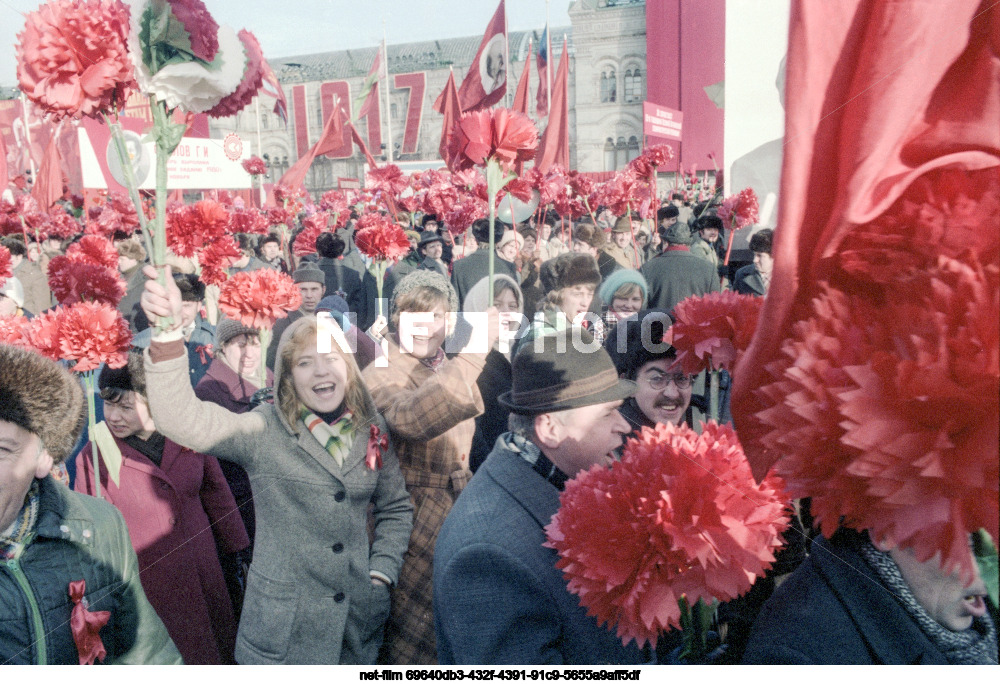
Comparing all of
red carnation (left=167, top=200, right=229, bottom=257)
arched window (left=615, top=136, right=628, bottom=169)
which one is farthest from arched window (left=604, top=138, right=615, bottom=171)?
red carnation (left=167, top=200, right=229, bottom=257)

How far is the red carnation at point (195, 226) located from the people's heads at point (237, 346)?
1.95 ft

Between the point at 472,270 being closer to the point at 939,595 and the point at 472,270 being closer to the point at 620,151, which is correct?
the point at 939,595

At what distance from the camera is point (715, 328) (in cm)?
134

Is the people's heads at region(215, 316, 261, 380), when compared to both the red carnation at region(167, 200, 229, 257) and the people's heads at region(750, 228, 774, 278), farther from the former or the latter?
the people's heads at region(750, 228, 774, 278)

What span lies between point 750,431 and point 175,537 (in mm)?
2133

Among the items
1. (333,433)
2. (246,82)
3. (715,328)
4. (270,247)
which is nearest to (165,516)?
(333,433)

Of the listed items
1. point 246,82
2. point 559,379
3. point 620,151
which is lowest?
point 559,379

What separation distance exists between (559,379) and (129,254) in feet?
15.0

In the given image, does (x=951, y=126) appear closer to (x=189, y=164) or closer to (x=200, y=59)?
(x=200, y=59)

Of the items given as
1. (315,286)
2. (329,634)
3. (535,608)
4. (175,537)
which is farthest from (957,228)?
(315,286)

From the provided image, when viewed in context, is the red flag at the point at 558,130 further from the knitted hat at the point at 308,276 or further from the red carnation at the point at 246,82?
the red carnation at the point at 246,82

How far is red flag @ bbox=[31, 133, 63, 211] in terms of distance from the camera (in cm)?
717

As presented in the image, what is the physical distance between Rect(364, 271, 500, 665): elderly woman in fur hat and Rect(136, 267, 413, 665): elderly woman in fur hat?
3.7 inches

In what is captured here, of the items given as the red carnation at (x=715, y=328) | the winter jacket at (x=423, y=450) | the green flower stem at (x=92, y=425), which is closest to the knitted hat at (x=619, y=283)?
the winter jacket at (x=423, y=450)
